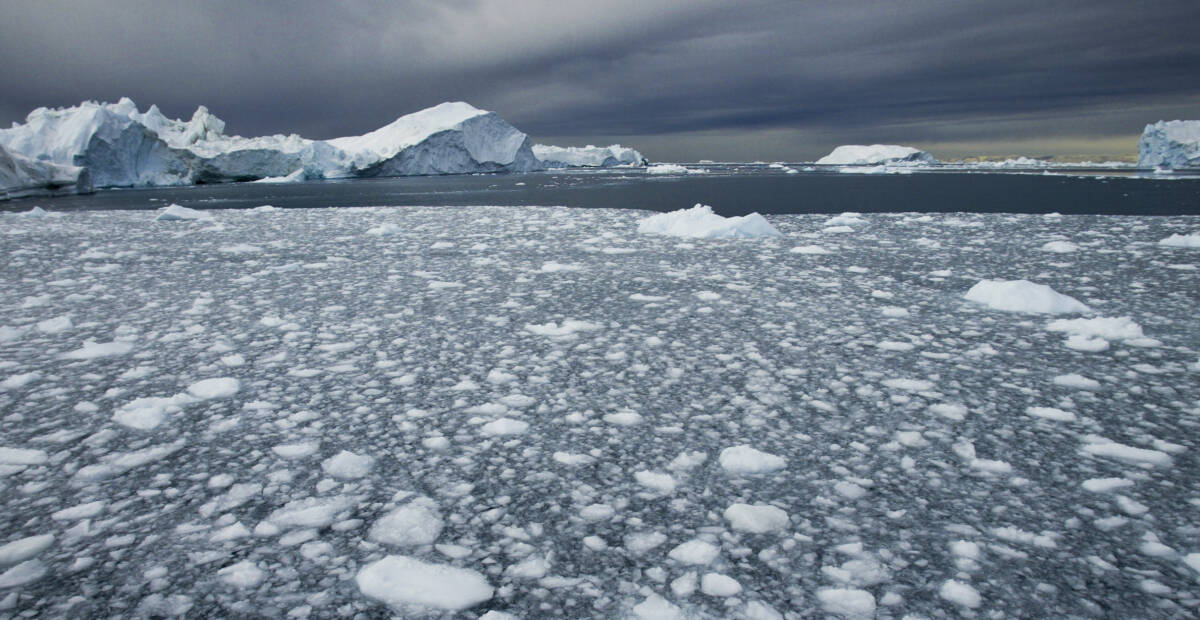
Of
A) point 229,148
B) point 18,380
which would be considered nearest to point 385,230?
point 18,380

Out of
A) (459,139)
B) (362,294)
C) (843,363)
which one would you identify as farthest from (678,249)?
(459,139)

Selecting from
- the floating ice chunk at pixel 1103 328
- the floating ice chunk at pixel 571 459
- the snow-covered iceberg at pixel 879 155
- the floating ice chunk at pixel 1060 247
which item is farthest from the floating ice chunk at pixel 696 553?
the snow-covered iceberg at pixel 879 155

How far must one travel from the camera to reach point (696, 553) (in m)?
1.59

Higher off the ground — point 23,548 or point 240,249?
point 240,249

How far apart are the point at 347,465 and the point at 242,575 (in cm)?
56

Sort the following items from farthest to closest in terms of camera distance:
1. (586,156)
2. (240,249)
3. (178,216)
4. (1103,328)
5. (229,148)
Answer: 1. (586,156)
2. (229,148)
3. (178,216)
4. (240,249)
5. (1103,328)

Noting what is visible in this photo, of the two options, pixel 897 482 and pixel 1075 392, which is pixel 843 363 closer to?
pixel 1075 392

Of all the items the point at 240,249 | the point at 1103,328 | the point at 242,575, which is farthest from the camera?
the point at 240,249

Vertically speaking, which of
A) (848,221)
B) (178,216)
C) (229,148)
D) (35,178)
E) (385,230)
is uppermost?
(229,148)

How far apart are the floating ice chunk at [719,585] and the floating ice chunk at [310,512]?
106 centimetres

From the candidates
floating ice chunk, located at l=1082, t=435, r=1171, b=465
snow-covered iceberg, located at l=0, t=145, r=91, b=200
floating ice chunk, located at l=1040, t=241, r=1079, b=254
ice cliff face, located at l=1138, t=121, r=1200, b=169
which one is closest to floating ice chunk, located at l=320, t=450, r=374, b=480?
floating ice chunk, located at l=1082, t=435, r=1171, b=465

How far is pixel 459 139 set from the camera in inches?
2189

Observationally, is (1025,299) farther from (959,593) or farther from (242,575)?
(242,575)

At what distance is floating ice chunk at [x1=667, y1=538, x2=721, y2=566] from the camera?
156 centimetres
